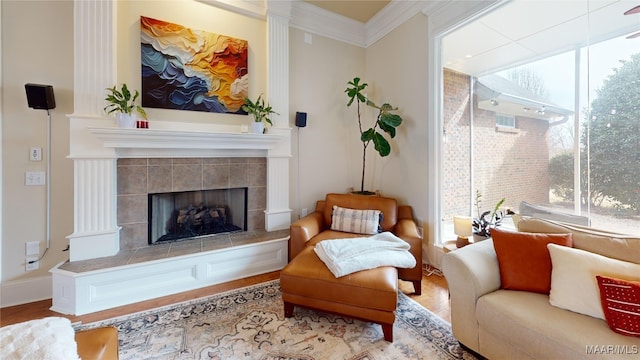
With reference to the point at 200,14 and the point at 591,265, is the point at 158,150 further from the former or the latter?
the point at 591,265

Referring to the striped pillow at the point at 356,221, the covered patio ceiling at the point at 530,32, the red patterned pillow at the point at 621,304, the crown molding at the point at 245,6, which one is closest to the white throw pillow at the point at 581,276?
the red patterned pillow at the point at 621,304

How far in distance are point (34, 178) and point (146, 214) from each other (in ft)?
2.92

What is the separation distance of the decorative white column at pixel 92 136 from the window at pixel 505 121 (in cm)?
395

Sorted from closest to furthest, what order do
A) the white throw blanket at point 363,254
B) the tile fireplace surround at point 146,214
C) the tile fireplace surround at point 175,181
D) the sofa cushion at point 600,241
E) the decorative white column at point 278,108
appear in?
the sofa cushion at point 600,241 → the white throw blanket at point 363,254 → the tile fireplace surround at point 146,214 → the tile fireplace surround at point 175,181 → the decorative white column at point 278,108

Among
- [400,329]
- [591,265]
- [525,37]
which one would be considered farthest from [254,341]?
Answer: [525,37]

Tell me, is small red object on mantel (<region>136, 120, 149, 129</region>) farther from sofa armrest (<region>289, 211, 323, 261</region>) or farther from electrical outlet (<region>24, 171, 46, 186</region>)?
sofa armrest (<region>289, 211, 323, 261</region>)

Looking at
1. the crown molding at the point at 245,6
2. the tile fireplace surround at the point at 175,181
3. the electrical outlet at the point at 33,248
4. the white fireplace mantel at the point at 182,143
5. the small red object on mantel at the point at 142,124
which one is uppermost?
the crown molding at the point at 245,6

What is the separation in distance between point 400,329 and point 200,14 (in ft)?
11.8

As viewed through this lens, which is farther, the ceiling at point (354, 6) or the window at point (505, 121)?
the ceiling at point (354, 6)

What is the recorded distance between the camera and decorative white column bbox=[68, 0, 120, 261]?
2.21 meters

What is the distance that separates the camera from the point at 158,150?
102 inches

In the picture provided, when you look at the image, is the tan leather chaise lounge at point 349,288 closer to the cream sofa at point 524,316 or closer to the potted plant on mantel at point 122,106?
the cream sofa at point 524,316

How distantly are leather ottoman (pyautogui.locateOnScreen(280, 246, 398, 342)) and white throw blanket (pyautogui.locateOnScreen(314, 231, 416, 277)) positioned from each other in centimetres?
5

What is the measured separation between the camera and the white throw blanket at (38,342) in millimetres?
803
